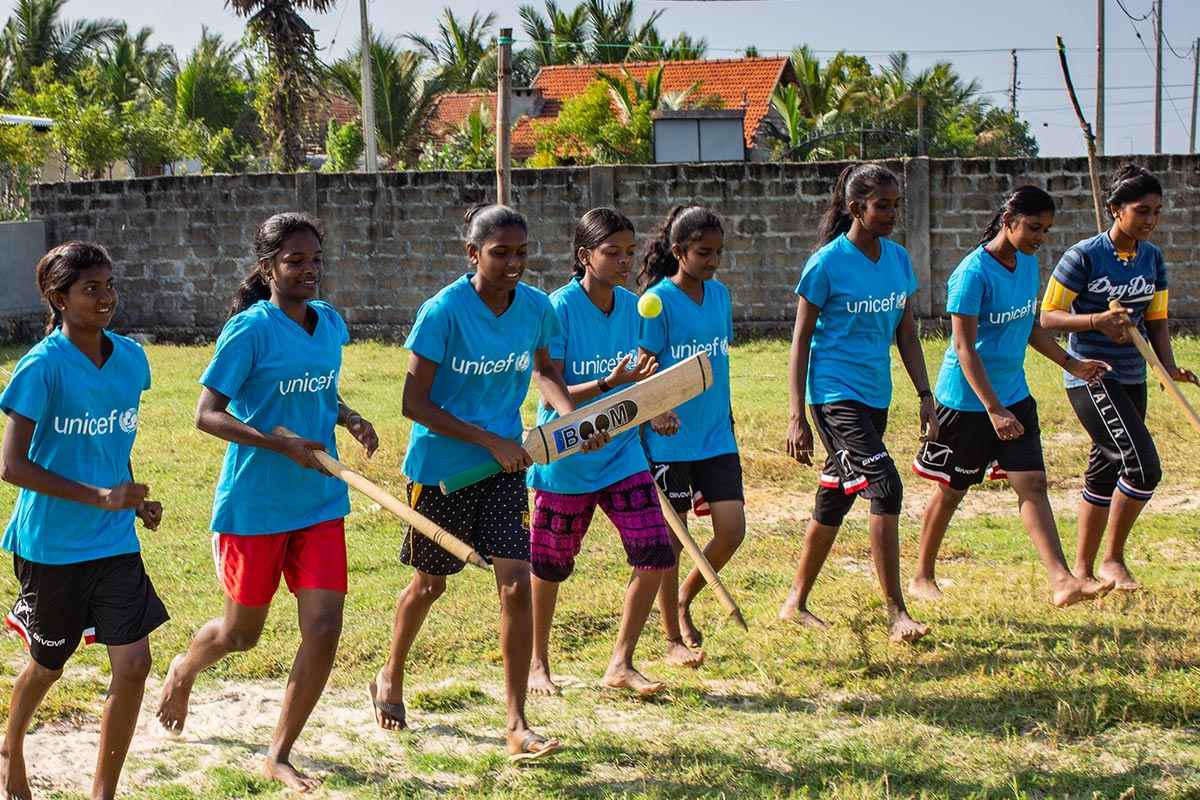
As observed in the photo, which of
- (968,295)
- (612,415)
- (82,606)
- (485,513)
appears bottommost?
(82,606)

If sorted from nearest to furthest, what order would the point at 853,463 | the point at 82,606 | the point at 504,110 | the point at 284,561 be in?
the point at 82,606 < the point at 284,561 < the point at 853,463 < the point at 504,110

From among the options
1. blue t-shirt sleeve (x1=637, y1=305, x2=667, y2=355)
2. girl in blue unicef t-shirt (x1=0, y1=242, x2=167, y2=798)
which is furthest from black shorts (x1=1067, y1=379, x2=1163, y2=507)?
girl in blue unicef t-shirt (x1=0, y1=242, x2=167, y2=798)

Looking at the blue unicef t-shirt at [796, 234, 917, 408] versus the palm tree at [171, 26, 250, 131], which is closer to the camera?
the blue unicef t-shirt at [796, 234, 917, 408]

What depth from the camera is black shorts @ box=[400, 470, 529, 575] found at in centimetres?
506

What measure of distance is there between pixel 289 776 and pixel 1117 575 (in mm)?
4027

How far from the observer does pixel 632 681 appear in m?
5.55

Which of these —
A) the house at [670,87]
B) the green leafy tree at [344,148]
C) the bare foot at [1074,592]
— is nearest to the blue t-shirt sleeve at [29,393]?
the bare foot at [1074,592]

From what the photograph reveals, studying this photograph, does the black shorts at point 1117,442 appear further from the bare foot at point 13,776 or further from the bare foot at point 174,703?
the bare foot at point 13,776

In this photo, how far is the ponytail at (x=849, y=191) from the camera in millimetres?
6207

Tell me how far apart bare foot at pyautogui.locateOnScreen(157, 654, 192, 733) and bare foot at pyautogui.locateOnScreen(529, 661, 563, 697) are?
49.0 inches

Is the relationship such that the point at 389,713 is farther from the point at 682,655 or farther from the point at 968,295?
the point at 968,295

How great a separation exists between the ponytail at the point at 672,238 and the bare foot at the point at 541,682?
157 cm

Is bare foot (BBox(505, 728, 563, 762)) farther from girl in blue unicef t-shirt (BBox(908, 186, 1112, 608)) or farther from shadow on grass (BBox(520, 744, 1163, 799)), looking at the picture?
girl in blue unicef t-shirt (BBox(908, 186, 1112, 608))

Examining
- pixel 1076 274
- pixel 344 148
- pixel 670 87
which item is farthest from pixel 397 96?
pixel 1076 274
